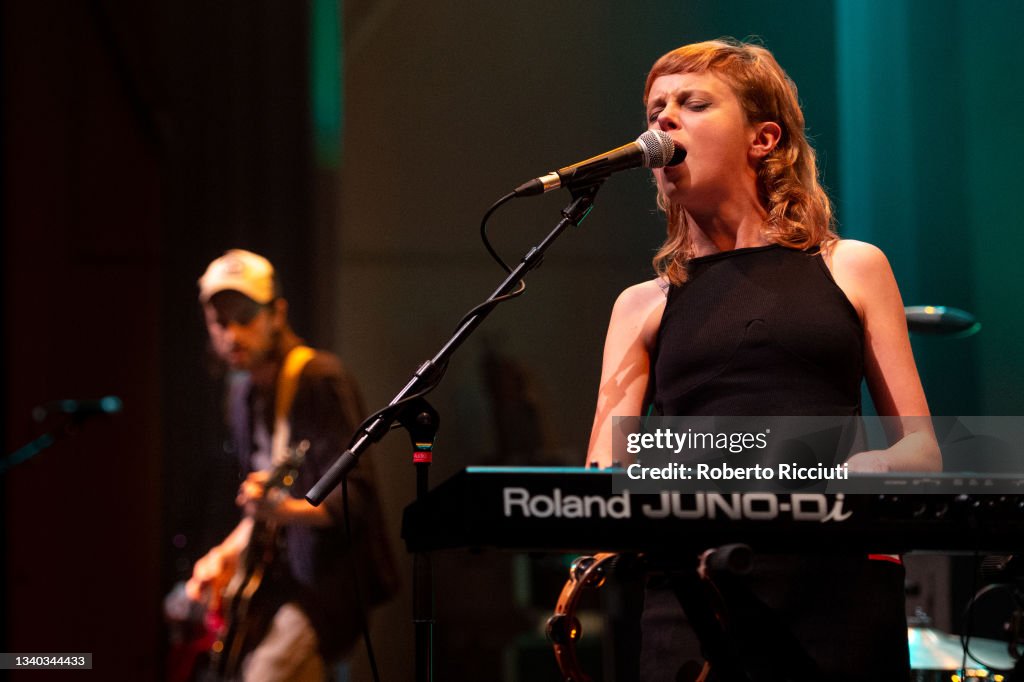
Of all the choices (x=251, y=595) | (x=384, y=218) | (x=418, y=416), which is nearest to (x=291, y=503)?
(x=251, y=595)

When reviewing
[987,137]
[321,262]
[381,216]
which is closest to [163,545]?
[321,262]

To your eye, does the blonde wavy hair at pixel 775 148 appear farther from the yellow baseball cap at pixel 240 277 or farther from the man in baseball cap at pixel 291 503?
the yellow baseball cap at pixel 240 277

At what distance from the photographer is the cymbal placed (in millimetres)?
2291

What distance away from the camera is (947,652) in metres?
2.35

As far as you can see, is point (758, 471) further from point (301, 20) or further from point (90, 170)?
point (90, 170)

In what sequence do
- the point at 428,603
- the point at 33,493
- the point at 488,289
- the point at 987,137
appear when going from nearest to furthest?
the point at 428,603
the point at 987,137
the point at 488,289
the point at 33,493

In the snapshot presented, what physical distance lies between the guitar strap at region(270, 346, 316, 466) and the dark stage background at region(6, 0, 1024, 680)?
0.31 feet

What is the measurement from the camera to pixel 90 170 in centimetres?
367

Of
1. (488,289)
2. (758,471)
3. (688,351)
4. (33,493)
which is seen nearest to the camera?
(758,471)

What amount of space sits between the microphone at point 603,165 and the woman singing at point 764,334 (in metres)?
0.08

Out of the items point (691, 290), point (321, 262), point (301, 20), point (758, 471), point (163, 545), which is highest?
point (301, 20)

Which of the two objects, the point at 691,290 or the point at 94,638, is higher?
the point at 691,290

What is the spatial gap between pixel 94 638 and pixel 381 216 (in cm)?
164

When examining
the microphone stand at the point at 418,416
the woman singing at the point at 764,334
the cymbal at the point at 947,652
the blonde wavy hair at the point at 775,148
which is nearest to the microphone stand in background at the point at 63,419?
the microphone stand at the point at 418,416
